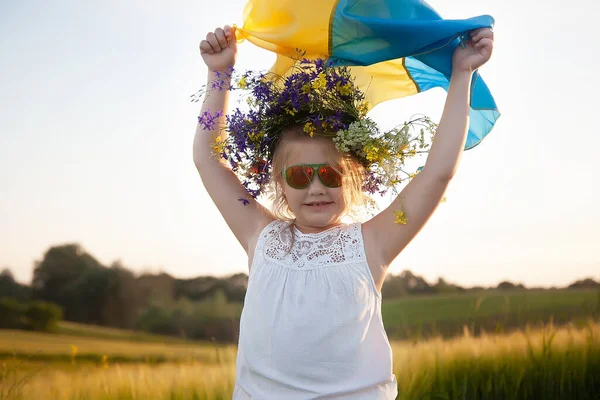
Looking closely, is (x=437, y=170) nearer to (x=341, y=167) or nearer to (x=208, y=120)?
(x=341, y=167)

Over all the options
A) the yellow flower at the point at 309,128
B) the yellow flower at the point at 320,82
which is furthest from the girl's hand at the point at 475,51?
the yellow flower at the point at 309,128

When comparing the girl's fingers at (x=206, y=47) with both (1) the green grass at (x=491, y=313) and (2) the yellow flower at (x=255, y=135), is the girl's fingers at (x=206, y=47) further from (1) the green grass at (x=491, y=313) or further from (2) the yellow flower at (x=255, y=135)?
(1) the green grass at (x=491, y=313)

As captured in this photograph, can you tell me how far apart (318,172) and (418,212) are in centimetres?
49

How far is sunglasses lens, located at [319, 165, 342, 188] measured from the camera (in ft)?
9.07

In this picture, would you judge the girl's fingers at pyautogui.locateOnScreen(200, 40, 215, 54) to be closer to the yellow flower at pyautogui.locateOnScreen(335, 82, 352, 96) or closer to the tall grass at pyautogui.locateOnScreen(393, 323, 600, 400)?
the yellow flower at pyautogui.locateOnScreen(335, 82, 352, 96)

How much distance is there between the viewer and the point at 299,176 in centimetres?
279

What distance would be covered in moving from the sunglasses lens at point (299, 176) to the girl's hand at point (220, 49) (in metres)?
0.80

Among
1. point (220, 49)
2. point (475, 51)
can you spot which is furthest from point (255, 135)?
point (475, 51)

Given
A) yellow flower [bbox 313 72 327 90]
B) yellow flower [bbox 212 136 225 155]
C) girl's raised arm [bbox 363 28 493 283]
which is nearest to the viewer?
Result: girl's raised arm [bbox 363 28 493 283]

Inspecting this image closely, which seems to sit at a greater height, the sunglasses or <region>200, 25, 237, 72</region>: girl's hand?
<region>200, 25, 237, 72</region>: girl's hand

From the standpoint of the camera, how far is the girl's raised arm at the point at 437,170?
102 inches

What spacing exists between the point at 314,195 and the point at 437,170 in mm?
573

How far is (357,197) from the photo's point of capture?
2.95 metres

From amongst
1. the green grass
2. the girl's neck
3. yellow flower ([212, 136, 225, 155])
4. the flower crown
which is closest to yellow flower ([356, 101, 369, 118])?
the flower crown
